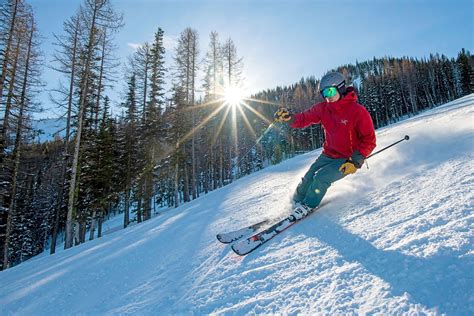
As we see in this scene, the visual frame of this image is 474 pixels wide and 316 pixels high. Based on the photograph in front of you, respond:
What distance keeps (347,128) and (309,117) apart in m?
0.73

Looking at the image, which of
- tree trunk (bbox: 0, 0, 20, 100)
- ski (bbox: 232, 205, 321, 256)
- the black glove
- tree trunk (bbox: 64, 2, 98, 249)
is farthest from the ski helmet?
tree trunk (bbox: 0, 0, 20, 100)

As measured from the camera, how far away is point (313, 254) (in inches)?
90.9

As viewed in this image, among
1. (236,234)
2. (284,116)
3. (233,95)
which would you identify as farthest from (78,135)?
(233,95)

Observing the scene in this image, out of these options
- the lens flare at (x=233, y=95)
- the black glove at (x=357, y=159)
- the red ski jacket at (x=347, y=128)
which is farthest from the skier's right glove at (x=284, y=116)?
the lens flare at (x=233, y=95)

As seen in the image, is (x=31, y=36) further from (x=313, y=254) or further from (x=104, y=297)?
(x=313, y=254)

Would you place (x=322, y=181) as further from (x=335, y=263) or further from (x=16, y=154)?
(x=16, y=154)

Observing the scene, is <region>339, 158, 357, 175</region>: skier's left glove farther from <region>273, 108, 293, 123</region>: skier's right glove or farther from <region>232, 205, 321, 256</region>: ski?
<region>273, 108, 293, 123</region>: skier's right glove

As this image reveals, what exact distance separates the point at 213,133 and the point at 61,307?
2786 centimetres

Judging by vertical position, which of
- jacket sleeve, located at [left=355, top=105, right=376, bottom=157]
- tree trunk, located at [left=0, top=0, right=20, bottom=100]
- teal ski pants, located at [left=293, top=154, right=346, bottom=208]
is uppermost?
tree trunk, located at [left=0, top=0, right=20, bottom=100]

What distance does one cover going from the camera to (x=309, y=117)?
13.6 ft

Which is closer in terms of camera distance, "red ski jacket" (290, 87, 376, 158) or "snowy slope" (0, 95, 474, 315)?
"snowy slope" (0, 95, 474, 315)

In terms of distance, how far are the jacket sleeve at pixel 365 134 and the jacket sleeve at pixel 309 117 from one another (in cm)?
69

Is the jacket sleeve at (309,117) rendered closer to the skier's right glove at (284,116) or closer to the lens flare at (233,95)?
the skier's right glove at (284,116)

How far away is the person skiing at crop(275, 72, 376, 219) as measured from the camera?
11.1 ft
